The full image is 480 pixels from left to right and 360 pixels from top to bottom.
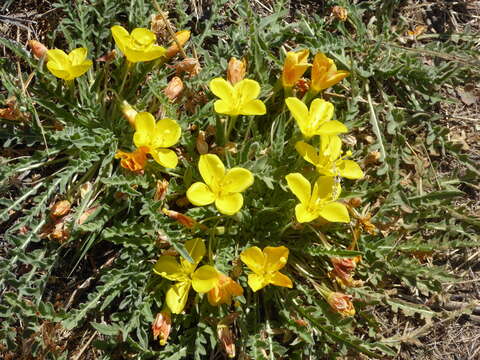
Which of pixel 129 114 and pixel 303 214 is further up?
pixel 129 114

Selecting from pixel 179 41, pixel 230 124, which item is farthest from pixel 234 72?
pixel 179 41

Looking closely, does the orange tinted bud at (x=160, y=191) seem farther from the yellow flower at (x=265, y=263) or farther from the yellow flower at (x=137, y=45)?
the yellow flower at (x=137, y=45)

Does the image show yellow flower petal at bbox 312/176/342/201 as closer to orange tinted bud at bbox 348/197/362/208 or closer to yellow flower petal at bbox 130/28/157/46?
orange tinted bud at bbox 348/197/362/208

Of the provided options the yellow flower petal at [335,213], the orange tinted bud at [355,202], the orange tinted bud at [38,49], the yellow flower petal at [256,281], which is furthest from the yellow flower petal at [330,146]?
the orange tinted bud at [38,49]

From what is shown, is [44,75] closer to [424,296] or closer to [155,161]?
[155,161]

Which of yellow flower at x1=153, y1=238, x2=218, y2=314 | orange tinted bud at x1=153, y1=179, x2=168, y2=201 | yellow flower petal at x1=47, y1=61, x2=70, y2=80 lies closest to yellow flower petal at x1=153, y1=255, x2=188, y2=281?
yellow flower at x1=153, y1=238, x2=218, y2=314

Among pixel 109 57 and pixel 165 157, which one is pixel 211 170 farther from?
pixel 109 57
